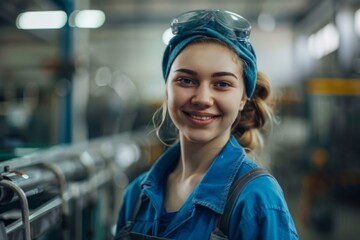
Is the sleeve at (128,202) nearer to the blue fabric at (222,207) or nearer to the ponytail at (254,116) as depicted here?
the blue fabric at (222,207)

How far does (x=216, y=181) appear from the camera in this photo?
3.40 feet

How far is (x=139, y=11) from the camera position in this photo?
29.1ft

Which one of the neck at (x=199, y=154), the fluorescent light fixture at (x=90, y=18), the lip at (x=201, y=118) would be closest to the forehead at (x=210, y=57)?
the lip at (x=201, y=118)

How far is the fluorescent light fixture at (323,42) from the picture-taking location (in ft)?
24.7

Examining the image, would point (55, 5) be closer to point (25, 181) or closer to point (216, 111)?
point (25, 181)

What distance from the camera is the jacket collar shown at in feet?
3.25

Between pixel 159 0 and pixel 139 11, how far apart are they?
23.5 inches

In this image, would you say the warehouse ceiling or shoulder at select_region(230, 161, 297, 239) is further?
the warehouse ceiling

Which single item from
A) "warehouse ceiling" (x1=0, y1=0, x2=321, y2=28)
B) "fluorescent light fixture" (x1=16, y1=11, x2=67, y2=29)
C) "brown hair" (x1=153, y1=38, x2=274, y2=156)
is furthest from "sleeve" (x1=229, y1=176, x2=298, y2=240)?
"warehouse ceiling" (x1=0, y1=0, x2=321, y2=28)

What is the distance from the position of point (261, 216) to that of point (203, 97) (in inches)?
12.3

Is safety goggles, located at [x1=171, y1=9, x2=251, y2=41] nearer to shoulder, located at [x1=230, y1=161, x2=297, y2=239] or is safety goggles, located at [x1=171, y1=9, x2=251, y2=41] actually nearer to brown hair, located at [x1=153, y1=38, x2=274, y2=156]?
brown hair, located at [x1=153, y1=38, x2=274, y2=156]

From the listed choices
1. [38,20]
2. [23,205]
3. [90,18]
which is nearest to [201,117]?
[23,205]

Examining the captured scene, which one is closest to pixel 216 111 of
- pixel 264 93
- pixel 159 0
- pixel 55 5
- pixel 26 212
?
pixel 264 93

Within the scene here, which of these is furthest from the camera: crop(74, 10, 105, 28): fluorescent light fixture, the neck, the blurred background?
crop(74, 10, 105, 28): fluorescent light fixture
